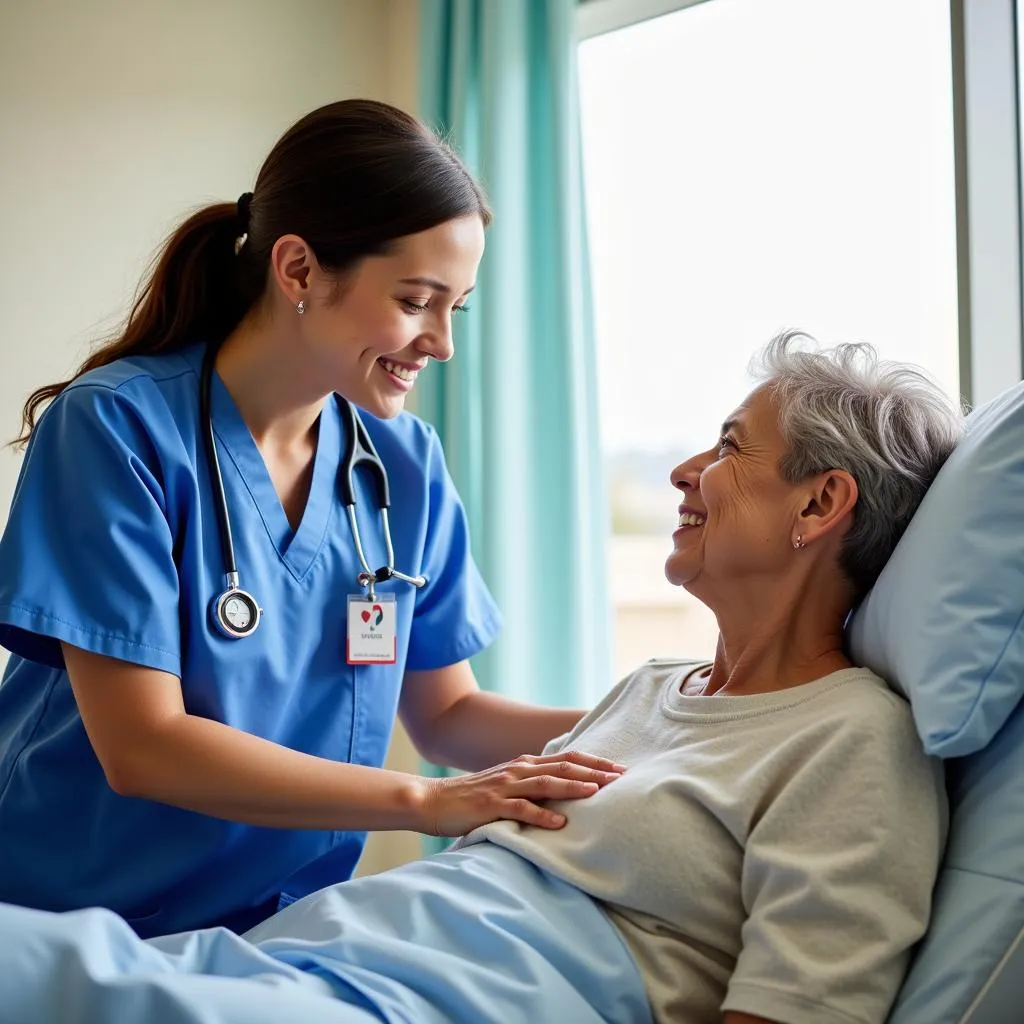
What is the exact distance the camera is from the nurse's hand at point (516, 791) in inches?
51.9

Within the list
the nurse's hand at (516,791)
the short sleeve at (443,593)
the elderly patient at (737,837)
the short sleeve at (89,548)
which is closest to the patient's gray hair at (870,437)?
the elderly patient at (737,837)

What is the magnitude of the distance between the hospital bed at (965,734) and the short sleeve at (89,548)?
0.41 metres

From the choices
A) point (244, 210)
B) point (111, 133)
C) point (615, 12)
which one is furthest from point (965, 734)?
point (111, 133)

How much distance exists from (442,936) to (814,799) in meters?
0.39

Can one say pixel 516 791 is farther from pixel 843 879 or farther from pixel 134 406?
pixel 134 406

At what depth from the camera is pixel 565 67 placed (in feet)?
8.20

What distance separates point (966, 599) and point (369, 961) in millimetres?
674

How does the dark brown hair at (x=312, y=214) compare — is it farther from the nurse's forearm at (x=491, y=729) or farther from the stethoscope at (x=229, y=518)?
the nurse's forearm at (x=491, y=729)

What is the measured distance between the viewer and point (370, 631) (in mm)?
1677

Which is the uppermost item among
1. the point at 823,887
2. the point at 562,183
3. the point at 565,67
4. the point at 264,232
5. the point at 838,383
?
the point at 565,67

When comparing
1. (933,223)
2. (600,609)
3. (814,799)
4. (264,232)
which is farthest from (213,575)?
(933,223)

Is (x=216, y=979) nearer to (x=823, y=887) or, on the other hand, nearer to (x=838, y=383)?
(x=823, y=887)

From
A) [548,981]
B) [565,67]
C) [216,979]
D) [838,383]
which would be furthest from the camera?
[565,67]

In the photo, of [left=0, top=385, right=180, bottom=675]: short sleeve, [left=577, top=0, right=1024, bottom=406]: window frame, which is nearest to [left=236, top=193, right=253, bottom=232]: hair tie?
[left=0, top=385, right=180, bottom=675]: short sleeve
